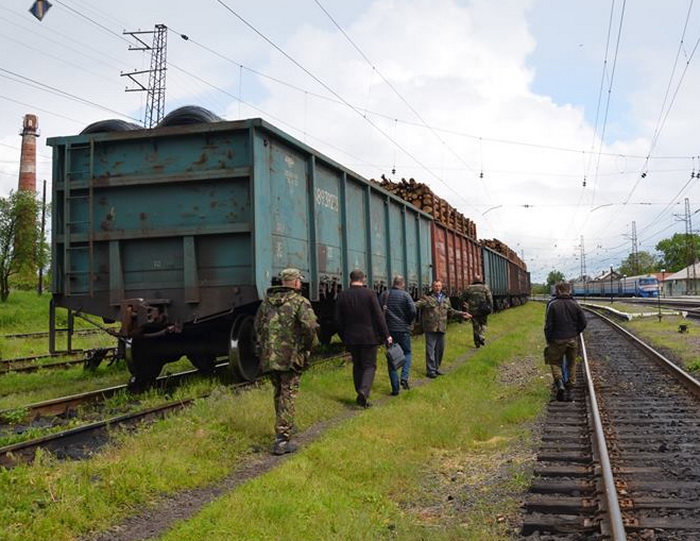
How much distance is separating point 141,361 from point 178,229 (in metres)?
2.25

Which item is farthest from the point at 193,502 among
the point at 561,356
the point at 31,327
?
the point at 31,327

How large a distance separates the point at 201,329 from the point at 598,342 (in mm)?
13574

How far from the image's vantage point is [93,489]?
4.31 m

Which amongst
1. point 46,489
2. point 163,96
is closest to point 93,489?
point 46,489

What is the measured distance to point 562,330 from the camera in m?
8.62

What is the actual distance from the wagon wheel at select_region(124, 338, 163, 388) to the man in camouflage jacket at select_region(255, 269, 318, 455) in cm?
359

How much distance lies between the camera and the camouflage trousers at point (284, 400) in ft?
19.0

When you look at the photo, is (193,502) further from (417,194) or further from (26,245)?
(26,245)

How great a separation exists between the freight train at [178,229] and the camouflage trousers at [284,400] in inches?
74.6

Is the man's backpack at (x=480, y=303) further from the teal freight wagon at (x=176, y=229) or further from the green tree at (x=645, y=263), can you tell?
the green tree at (x=645, y=263)

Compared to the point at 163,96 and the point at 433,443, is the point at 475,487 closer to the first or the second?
the point at 433,443

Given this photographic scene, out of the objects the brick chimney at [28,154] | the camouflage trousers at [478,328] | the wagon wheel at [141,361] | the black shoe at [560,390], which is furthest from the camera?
the brick chimney at [28,154]

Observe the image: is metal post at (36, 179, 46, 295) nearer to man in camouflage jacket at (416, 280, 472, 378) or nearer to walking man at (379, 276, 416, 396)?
Answer: man in camouflage jacket at (416, 280, 472, 378)

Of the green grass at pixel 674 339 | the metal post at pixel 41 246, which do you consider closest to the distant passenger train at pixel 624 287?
the green grass at pixel 674 339
